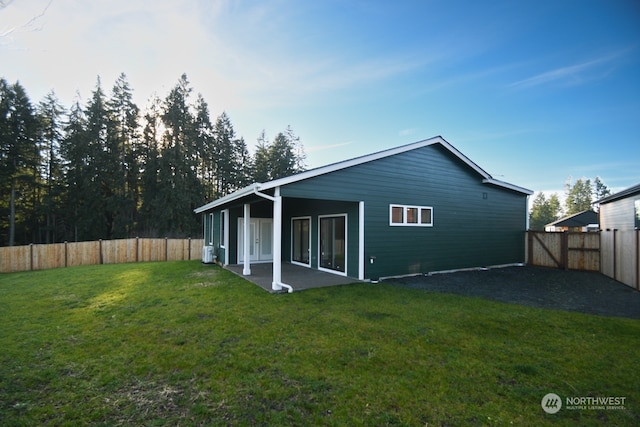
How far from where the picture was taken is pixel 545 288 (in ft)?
24.8

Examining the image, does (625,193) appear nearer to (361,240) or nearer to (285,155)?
(361,240)

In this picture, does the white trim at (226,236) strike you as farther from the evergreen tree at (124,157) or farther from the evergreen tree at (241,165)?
the evergreen tree at (241,165)

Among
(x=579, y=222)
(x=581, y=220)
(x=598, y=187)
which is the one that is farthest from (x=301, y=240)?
(x=598, y=187)

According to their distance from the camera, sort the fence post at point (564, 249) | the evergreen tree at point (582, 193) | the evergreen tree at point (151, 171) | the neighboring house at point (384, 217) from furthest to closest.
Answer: the evergreen tree at point (582, 193) → the evergreen tree at point (151, 171) → the fence post at point (564, 249) → the neighboring house at point (384, 217)

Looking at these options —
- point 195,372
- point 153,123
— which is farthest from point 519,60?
point 153,123

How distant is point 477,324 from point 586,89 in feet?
32.3

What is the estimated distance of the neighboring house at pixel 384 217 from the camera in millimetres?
7977

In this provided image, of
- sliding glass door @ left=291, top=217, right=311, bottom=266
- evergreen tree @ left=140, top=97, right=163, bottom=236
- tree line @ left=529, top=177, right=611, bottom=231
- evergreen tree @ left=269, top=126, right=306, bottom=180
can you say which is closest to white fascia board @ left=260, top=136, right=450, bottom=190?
sliding glass door @ left=291, top=217, right=311, bottom=266

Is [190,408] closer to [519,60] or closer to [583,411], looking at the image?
[583,411]

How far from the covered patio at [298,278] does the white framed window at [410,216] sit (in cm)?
236

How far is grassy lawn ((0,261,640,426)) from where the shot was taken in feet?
7.88

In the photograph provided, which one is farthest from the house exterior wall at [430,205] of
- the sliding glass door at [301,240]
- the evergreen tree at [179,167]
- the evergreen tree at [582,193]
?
the evergreen tree at [582,193]

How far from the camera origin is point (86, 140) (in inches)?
828

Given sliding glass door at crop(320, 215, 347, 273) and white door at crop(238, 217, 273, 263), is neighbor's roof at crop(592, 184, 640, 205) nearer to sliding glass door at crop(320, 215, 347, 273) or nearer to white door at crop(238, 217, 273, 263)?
sliding glass door at crop(320, 215, 347, 273)
